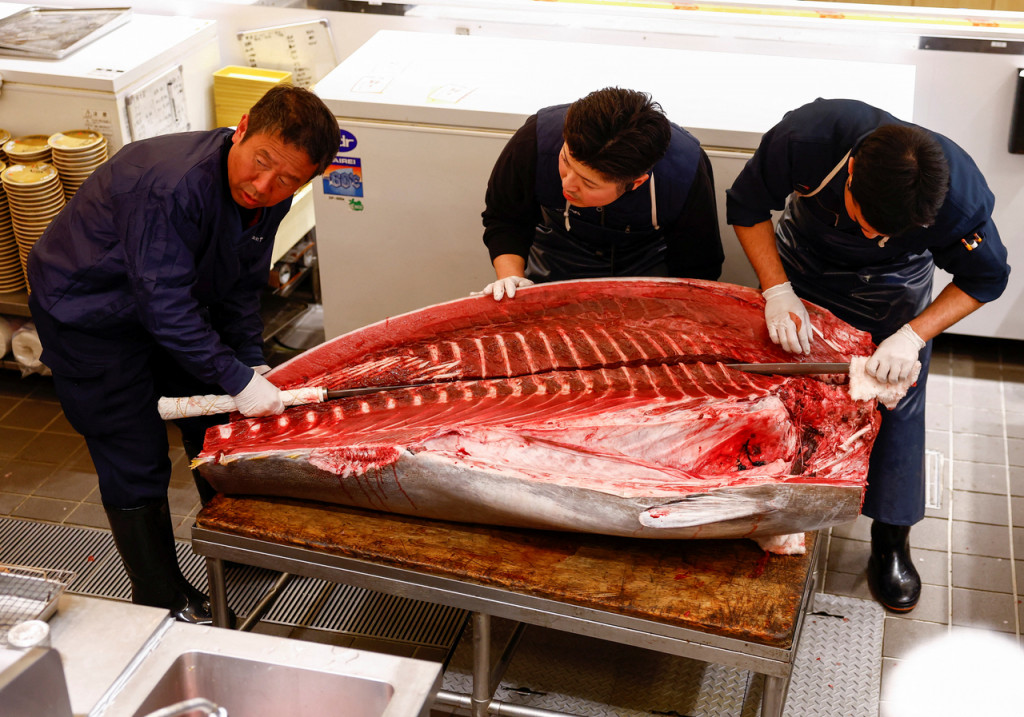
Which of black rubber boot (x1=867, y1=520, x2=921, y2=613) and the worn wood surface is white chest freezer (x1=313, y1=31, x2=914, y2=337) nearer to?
black rubber boot (x1=867, y1=520, x2=921, y2=613)

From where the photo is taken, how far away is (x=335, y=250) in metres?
3.52

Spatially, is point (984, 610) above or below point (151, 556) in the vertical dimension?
below

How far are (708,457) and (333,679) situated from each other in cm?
107

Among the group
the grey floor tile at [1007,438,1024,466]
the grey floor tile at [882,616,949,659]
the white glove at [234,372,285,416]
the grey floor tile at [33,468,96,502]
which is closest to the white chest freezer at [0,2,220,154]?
the grey floor tile at [33,468,96,502]

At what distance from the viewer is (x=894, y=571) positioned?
10.1 ft

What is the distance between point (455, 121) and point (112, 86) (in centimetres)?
135

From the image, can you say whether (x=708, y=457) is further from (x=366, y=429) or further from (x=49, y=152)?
(x=49, y=152)

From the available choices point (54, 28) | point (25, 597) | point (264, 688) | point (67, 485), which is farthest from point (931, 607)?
point (54, 28)

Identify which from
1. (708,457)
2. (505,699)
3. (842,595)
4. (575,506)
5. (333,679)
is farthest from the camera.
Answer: (842,595)

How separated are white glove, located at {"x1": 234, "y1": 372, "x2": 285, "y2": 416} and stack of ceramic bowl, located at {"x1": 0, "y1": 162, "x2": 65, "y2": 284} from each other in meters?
1.69

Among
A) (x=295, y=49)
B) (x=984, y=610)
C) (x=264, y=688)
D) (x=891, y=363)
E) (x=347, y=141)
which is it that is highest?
(x=295, y=49)

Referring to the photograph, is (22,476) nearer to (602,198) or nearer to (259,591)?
(259,591)

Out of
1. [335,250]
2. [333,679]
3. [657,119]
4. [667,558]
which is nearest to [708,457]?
[667,558]

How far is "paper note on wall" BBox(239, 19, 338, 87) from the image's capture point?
421 centimetres
